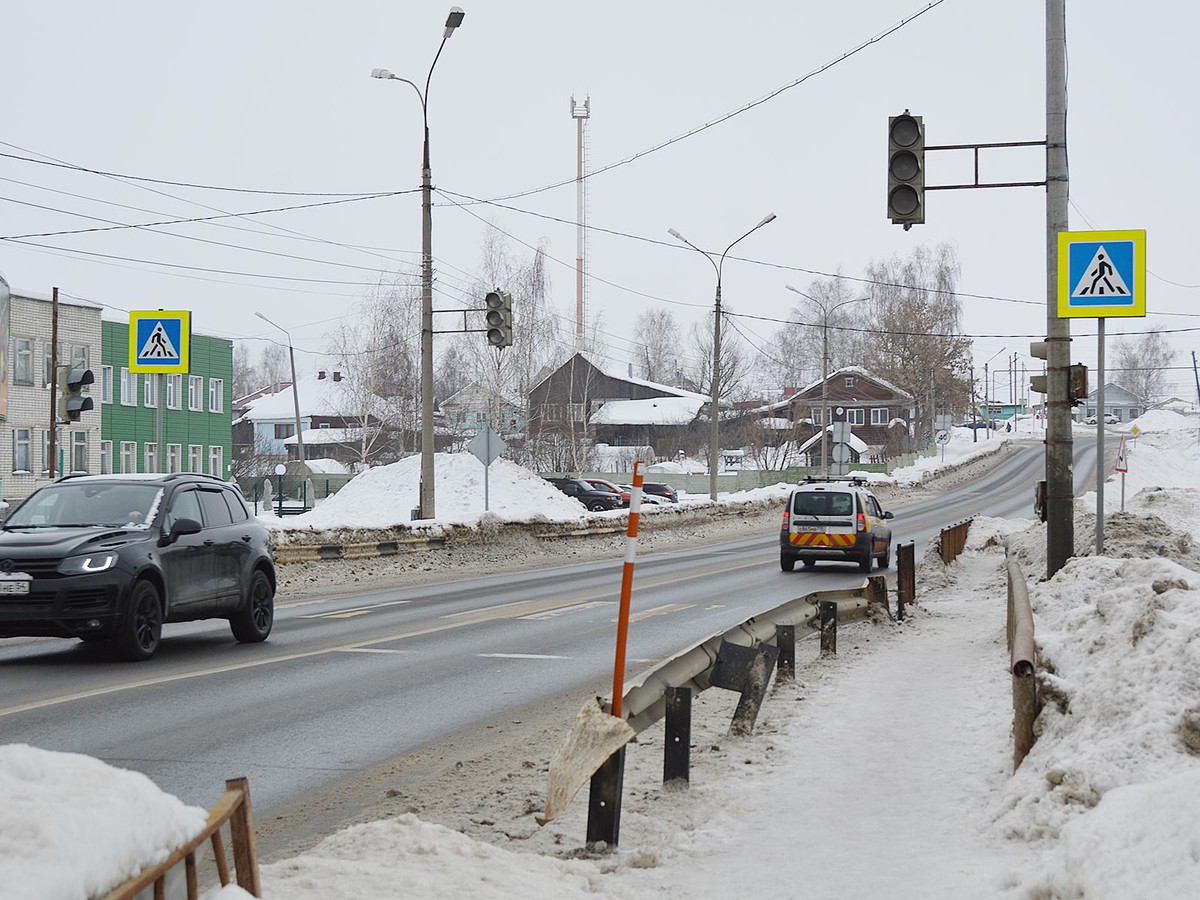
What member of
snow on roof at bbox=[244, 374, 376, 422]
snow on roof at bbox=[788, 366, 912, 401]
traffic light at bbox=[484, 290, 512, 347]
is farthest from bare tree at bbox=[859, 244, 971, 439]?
traffic light at bbox=[484, 290, 512, 347]

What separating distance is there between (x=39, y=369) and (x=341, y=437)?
53.8m

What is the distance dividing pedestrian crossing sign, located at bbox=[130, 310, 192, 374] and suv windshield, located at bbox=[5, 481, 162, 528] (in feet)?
21.4

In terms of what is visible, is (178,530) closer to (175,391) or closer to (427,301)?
(427,301)

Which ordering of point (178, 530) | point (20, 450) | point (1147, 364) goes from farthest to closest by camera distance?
point (1147, 364) → point (20, 450) → point (178, 530)

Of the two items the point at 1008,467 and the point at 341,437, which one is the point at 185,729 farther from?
the point at 341,437

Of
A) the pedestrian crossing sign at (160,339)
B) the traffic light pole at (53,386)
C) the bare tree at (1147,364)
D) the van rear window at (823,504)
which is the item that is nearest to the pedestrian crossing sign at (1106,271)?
the pedestrian crossing sign at (160,339)

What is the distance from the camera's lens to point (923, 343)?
10331 centimetres

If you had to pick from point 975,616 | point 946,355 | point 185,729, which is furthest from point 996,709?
point 946,355

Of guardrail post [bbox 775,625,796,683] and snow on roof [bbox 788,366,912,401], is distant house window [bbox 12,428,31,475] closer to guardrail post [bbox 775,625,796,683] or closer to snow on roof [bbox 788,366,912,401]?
guardrail post [bbox 775,625,796,683]

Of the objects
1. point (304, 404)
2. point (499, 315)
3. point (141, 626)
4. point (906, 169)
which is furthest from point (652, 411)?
point (141, 626)

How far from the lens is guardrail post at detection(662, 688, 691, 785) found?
23.2ft

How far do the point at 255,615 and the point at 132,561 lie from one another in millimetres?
2302

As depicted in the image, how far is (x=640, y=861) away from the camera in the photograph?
18.9 ft

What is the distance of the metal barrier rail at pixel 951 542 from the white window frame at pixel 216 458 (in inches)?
1791
